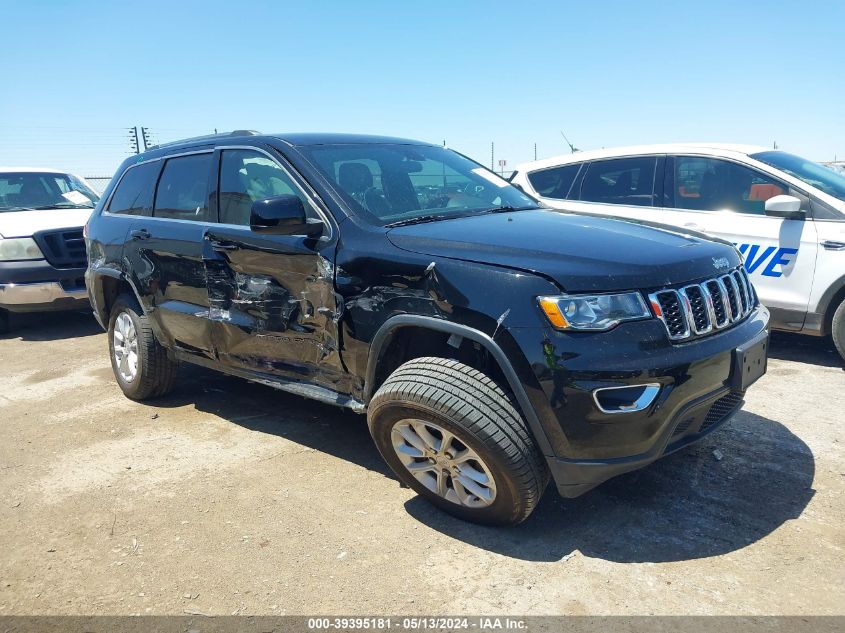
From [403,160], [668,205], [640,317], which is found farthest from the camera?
[668,205]

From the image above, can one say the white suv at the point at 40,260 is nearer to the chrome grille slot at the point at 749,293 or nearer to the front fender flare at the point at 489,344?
the front fender flare at the point at 489,344

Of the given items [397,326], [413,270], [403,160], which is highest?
[403,160]

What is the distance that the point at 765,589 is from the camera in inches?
98.4

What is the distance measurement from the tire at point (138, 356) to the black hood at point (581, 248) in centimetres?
242

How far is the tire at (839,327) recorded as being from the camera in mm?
5012

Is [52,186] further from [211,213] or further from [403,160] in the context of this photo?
[403,160]

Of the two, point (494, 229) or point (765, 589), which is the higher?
point (494, 229)

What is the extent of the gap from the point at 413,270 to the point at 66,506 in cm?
220

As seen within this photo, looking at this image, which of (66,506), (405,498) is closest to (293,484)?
(405,498)

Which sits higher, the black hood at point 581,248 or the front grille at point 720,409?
the black hood at point 581,248

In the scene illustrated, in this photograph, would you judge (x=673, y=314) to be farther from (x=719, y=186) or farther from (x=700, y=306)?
Result: (x=719, y=186)

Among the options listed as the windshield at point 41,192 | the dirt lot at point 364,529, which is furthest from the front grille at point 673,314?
the windshield at point 41,192

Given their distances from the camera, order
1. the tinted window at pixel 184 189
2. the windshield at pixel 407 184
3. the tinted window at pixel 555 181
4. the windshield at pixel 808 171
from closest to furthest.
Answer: the windshield at pixel 407 184
the tinted window at pixel 184 189
the windshield at pixel 808 171
the tinted window at pixel 555 181

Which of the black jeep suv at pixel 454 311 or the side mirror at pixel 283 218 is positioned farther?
the side mirror at pixel 283 218
